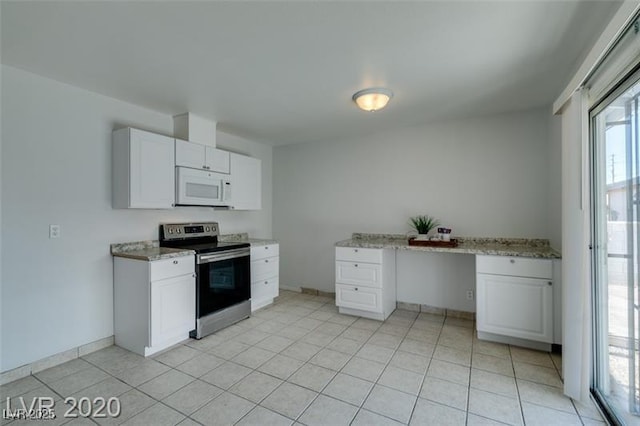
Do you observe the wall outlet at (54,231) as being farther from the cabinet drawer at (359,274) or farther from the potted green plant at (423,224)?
the potted green plant at (423,224)

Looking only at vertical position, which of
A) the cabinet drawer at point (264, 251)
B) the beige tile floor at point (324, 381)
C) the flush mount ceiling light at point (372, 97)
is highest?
the flush mount ceiling light at point (372, 97)

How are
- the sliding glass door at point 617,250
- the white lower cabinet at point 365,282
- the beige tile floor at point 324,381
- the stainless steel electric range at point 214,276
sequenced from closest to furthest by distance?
the sliding glass door at point 617,250
the beige tile floor at point 324,381
the stainless steel electric range at point 214,276
the white lower cabinet at point 365,282

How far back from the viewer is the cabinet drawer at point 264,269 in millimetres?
3736

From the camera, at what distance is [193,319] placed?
2922 millimetres

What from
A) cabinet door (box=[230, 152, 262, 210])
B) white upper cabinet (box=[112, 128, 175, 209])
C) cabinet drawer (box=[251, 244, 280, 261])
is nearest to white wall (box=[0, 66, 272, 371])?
white upper cabinet (box=[112, 128, 175, 209])

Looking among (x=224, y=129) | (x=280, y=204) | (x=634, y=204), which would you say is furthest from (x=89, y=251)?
(x=634, y=204)

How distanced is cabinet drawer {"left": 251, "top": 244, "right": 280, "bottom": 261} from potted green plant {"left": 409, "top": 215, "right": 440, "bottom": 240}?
1.84 metres

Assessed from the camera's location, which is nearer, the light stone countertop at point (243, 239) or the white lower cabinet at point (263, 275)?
the white lower cabinet at point (263, 275)

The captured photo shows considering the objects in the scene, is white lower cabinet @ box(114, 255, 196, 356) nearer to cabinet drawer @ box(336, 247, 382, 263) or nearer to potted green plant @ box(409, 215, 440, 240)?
cabinet drawer @ box(336, 247, 382, 263)

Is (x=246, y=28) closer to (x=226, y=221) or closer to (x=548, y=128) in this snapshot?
(x=226, y=221)

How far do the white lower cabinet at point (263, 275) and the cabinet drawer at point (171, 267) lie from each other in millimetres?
921

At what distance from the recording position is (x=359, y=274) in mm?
3520

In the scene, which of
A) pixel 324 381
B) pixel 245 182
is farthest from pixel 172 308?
pixel 245 182

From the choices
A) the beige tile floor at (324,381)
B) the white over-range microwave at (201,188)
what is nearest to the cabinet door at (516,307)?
the beige tile floor at (324,381)
